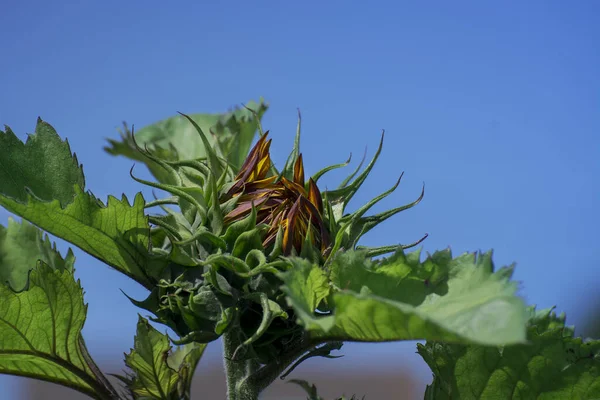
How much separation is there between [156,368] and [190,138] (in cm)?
81

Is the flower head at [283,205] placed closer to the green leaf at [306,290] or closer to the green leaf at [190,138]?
the green leaf at [306,290]

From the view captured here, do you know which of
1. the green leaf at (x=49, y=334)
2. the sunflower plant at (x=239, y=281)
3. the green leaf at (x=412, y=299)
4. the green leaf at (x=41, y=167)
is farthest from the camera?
the green leaf at (x=41, y=167)

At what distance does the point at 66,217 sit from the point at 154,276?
207mm

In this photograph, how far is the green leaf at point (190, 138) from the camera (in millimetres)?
2289

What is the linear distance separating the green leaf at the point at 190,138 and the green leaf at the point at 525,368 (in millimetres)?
840

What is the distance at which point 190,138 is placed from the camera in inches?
96.2

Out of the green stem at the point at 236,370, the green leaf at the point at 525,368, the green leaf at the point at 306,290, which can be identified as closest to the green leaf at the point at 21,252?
the green stem at the point at 236,370

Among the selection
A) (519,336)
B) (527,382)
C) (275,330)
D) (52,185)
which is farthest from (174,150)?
(519,336)

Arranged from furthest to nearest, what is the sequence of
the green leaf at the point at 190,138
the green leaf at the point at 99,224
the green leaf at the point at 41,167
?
the green leaf at the point at 190,138 < the green leaf at the point at 41,167 < the green leaf at the point at 99,224

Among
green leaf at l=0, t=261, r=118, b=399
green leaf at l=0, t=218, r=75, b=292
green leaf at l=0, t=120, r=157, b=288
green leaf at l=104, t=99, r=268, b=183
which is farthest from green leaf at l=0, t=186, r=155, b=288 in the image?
green leaf at l=104, t=99, r=268, b=183

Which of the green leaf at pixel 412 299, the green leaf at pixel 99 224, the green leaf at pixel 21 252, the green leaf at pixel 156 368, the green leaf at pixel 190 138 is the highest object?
the green leaf at pixel 190 138

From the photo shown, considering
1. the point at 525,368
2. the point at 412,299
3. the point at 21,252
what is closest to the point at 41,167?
the point at 21,252

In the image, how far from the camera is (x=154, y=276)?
1.67m

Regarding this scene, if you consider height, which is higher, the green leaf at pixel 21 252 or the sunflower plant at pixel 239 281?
the green leaf at pixel 21 252
